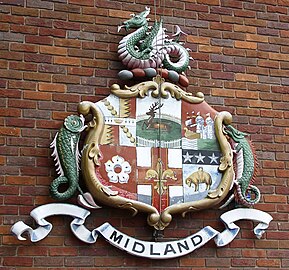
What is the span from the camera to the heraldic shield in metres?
4.98

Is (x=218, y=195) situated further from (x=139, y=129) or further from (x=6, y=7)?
(x=6, y=7)

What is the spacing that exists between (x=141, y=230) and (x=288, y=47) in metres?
1.92

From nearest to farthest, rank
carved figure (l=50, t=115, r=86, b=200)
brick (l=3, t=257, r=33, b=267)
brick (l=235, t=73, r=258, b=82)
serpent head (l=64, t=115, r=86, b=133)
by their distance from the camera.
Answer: brick (l=3, t=257, r=33, b=267), carved figure (l=50, t=115, r=86, b=200), serpent head (l=64, t=115, r=86, b=133), brick (l=235, t=73, r=258, b=82)

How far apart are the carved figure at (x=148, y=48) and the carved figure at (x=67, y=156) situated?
64cm

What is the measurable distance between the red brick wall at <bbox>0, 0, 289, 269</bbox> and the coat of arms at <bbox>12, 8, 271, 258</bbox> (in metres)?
0.11

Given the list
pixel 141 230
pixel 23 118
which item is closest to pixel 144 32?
pixel 23 118

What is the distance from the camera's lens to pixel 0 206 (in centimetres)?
486

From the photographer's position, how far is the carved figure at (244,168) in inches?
206

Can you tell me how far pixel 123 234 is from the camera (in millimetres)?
4941

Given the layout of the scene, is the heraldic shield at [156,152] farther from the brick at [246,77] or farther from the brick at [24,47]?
the brick at [24,47]

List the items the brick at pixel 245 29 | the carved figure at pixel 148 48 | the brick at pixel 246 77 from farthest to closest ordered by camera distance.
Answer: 1. the brick at pixel 245 29
2. the brick at pixel 246 77
3. the carved figure at pixel 148 48

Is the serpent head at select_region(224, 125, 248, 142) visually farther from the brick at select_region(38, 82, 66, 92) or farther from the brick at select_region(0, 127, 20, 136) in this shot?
the brick at select_region(0, 127, 20, 136)

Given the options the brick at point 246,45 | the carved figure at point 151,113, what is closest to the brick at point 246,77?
the brick at point 246,45

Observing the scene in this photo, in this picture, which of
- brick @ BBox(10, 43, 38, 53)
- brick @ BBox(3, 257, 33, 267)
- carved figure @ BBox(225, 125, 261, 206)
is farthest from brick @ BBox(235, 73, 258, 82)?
brick @ BBox(3, 257, 33, 267)
